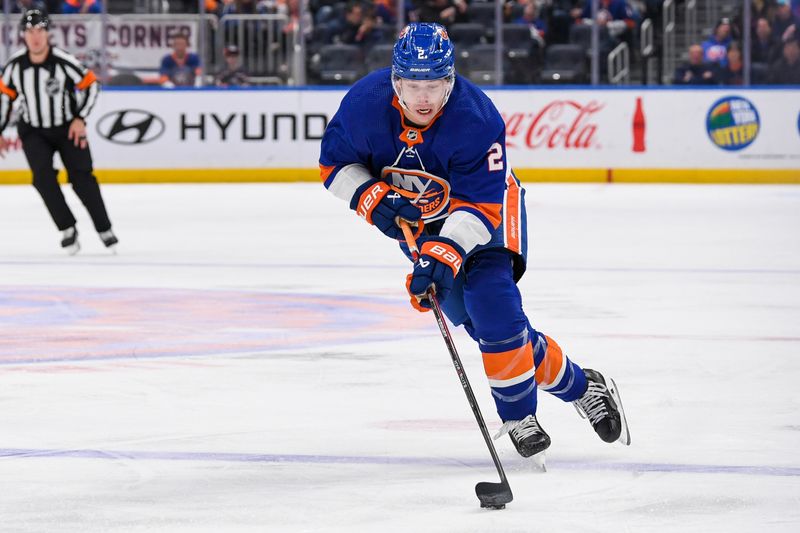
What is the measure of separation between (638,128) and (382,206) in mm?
10970

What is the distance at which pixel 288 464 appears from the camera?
11.8 ft

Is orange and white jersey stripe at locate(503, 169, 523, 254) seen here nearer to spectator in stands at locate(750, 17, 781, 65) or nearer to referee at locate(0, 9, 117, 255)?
referee at locate(0, 9, 117, 255)

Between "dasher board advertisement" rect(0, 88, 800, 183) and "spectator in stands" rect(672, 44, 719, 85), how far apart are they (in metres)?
0.13

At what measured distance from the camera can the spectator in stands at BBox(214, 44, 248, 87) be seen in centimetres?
1441

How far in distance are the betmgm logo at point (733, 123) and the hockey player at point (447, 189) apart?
1083 centimetres

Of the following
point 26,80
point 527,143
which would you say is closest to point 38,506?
point 26,80

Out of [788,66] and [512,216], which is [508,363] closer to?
[512,216]

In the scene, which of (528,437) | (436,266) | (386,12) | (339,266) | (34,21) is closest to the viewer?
(436,266)

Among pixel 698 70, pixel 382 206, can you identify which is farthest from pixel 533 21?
pixel 382 206

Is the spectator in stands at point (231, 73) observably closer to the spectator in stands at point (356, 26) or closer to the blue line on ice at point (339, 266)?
the spectator in stands at point (356, 26)

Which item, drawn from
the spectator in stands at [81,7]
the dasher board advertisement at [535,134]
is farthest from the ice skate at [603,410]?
the spectator in stands at [81,7]

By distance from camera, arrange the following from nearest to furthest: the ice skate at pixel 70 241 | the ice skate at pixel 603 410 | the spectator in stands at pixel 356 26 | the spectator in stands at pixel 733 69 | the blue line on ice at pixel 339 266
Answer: the ice skate at pixel 603 410, the blue line on ice at pixel 339 266, the ice skate at pixel 70 241, the spectator in stands at pixel 733 69, the spectator in stands at pixel 356 26

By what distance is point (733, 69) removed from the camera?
14281mm

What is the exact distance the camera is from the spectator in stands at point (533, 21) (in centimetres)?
1459
